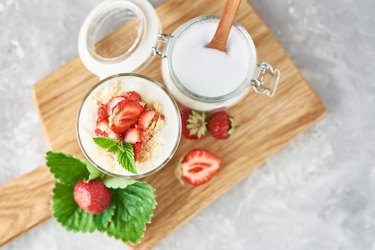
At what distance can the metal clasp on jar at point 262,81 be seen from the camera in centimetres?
99

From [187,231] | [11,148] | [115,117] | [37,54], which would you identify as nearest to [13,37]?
[37,54]

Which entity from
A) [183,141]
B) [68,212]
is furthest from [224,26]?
[68,212]

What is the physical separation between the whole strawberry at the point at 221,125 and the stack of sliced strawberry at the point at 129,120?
159 millimetres

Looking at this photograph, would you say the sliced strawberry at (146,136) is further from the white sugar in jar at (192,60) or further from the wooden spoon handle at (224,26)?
the wooden spoon handle at (224,26)

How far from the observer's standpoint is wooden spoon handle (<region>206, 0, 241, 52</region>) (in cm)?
92

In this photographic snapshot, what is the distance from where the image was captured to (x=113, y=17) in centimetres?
110

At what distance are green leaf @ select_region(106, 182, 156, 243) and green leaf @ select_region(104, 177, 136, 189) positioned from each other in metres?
0.04

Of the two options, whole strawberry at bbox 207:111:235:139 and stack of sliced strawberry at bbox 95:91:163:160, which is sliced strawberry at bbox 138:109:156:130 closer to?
stack of sliced strawberry at bbox 95:91:163:160

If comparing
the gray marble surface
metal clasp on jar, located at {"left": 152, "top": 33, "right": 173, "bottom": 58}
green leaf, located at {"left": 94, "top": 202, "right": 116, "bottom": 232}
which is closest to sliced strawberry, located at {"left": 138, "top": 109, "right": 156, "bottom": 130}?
metal clasp on jar, located at {"left": 152, "top": 33, "right": 173, "bottom": 58}

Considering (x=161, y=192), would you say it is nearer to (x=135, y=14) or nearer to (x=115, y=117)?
(x=115, y=117)

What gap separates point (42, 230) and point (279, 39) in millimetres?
740

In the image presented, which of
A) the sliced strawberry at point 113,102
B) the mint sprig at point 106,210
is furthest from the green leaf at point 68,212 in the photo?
the sliced strawberry at point 113,102

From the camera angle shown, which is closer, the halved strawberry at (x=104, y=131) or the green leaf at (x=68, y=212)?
the halved strawberry at (x=104, y=131)

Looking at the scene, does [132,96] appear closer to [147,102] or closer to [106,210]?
[147,102]
